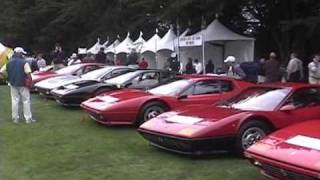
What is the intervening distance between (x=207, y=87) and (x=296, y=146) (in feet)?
20.0

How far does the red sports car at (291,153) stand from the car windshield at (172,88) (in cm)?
524

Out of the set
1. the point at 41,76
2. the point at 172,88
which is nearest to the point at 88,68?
the point at 41,76

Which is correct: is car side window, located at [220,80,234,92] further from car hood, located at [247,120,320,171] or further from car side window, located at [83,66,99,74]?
car side window, located at [83,66,99,74]

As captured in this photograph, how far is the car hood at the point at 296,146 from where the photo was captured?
6.57 meters

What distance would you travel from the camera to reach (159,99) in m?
12.5

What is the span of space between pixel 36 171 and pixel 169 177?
192 cm

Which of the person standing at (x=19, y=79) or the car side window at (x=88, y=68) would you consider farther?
the car side window at (x=88, y=68)

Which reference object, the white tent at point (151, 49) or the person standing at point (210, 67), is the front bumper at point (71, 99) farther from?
the white tent at point (151, 49)

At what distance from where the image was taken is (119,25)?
157ft

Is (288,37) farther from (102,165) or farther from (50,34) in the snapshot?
(50,34)

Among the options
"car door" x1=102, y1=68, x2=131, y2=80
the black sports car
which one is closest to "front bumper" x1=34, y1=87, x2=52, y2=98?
"car door" x1=102, y1=68, x2=131, y2=80

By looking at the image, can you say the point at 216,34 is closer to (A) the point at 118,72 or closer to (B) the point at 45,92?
(A) the point at 118,72

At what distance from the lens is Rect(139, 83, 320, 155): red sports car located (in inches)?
355

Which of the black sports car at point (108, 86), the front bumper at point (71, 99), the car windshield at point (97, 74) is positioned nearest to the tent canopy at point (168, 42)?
the car windshield at point (97, 74)
